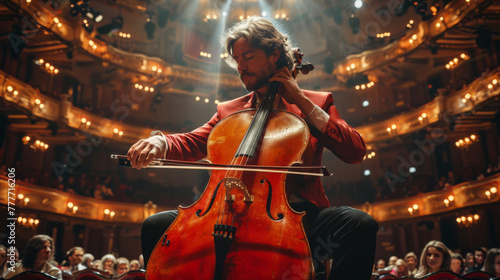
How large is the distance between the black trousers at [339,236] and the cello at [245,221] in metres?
0.21

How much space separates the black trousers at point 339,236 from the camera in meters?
1.70

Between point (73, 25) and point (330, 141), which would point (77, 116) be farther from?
point (330, 141)

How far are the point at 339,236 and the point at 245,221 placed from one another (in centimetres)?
50

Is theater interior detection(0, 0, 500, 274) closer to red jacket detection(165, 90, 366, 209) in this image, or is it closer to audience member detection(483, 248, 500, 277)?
audience member detection(483, 248, 500, 277)

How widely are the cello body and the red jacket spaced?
0.52 feet

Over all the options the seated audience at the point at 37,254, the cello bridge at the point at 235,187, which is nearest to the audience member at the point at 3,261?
the seated audience at the point at 37,254

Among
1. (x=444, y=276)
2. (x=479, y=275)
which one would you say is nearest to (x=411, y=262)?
(x=479, y=275)

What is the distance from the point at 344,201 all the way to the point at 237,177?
1921cm

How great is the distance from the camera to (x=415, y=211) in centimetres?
1745

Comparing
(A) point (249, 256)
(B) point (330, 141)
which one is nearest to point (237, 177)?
(A) point (249, 256)

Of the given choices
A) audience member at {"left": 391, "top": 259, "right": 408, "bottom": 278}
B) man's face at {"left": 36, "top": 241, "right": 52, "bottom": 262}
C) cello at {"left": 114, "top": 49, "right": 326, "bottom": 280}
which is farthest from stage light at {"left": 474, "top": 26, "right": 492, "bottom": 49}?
cello at {"left": 114, "top": 49, "right": 326, "bottom": 280}

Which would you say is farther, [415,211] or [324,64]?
[324,64]

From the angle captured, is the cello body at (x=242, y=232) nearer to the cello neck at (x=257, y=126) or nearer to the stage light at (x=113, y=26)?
the cello neck at (x=257, y=126)

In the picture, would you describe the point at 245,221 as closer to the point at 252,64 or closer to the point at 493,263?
the point at 252,64
